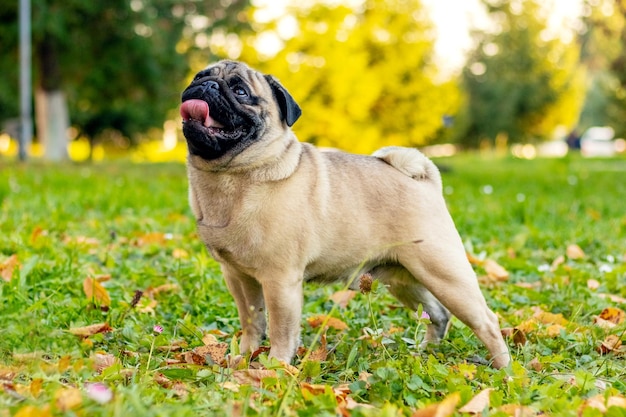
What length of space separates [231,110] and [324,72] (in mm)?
27219

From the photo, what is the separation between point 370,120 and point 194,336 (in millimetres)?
31851

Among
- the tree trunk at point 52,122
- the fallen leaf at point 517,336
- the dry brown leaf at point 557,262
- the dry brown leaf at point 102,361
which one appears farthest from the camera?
the tree trunk at point 52,122

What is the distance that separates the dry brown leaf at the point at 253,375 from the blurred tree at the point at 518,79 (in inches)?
1631

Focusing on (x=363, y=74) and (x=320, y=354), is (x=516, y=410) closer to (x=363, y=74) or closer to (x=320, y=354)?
(x=320, y=354)

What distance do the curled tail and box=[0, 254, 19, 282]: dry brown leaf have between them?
7.48 ft

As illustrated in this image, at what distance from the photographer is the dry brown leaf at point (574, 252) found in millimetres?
6020

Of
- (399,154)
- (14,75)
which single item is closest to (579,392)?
(399,154)

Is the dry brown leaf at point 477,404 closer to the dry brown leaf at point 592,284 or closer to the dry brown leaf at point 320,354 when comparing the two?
the dry brown leaf at point 320,354

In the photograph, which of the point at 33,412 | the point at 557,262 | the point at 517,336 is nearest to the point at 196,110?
the point at 33,412

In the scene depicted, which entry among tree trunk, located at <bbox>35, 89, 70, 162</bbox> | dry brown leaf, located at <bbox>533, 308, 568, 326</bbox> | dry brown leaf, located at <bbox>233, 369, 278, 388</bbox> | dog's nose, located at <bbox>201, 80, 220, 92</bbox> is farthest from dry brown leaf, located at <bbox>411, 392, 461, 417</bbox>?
tree trunk, located at <bbox>35, 89, 70, 162</bbox>

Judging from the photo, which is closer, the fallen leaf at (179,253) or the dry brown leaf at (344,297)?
the dry brown leaf at (344,297)

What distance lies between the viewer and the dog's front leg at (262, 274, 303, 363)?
11.5 feet

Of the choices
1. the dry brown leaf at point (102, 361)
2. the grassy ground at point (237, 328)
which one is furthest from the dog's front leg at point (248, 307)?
the dry brown leaf at point (102, 361)

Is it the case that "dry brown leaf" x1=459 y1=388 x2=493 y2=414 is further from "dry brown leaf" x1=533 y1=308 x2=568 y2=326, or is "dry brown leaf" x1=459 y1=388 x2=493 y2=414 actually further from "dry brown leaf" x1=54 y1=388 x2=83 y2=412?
"dry brown leaf" x1=533 y1=308 x2=568 y2=326
